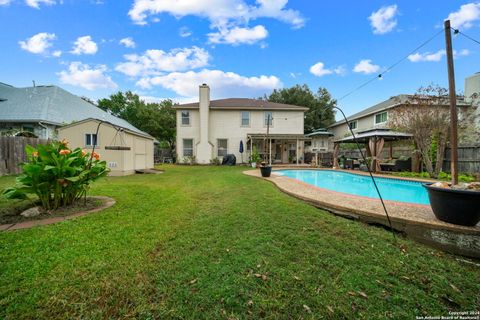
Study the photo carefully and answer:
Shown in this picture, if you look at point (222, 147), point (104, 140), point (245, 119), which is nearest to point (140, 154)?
point (104, 140)

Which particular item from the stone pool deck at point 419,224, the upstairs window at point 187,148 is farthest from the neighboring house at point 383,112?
the upstairs window at point 187,148

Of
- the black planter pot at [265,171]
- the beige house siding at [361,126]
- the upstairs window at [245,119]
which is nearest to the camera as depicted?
the black planter pot at [265,171]

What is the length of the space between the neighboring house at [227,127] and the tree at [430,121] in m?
7.54

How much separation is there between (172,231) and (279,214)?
201 cm

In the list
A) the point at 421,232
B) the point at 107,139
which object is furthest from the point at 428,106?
the point at 107,139

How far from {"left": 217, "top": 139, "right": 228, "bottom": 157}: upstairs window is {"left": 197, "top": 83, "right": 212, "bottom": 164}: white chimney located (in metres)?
0.92

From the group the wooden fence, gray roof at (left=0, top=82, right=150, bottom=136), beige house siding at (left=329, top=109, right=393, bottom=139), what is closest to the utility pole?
gray roof at (left=0, top=82, right=150, bottom=136)

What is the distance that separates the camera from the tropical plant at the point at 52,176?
3.50 m

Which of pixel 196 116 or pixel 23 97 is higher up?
pixel 23 97

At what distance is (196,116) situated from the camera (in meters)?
17.1

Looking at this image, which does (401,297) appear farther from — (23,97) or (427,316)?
(23,97)

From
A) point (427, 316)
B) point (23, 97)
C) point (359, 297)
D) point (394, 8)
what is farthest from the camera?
point (23, 97)

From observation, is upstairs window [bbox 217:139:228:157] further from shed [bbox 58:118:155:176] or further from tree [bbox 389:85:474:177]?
tree [bbox 389:85:474:177]

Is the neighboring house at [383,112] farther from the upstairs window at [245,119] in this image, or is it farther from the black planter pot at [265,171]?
the upstairs window at [245,119]
